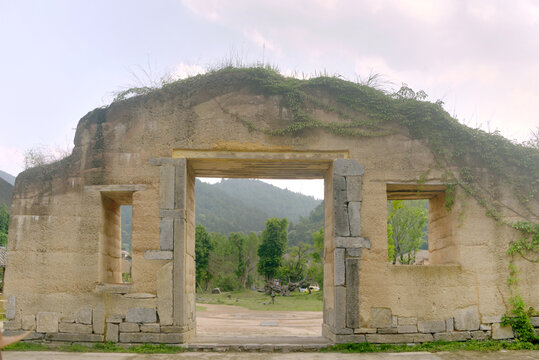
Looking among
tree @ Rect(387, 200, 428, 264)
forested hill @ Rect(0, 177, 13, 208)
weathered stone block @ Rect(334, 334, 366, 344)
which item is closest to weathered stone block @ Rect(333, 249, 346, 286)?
weathered stone block @ Rect(334, 334, 366, 344)

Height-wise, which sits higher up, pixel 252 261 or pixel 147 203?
pixel 147 203

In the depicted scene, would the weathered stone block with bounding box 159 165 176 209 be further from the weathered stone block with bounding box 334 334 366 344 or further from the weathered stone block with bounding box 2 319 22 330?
the weathered stone block with bounding box 334 334 366 344

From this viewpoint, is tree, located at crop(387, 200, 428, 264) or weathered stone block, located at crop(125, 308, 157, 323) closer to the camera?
weathered stone block, located at crop(125, 308, 157, 323)

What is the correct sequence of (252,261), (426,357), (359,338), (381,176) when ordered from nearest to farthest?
1. (426,357)
2. (359,338)
3. (381,176)
4. (252,261)

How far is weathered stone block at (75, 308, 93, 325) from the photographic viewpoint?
7992mm

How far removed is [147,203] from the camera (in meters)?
8.30

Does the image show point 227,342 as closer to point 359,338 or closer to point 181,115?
point 359,338

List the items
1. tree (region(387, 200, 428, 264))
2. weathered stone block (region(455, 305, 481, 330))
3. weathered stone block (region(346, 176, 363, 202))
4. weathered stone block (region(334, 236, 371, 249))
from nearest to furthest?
weathered stone block (region(455, 305, 481, 330))
weathered stone block (region(334, 236, 371, 249))
weathered stone block (region(346, 176, 363, 202))
tree (region(387, 200, 428, 264))

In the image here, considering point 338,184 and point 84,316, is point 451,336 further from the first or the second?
point 84,316

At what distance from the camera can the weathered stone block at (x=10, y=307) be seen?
319 inches

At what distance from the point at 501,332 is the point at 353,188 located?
12.1ft

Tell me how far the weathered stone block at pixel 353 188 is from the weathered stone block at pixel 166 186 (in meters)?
3.25

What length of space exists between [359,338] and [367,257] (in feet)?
4.66

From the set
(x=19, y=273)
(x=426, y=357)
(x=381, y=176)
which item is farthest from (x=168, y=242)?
(x=426, y=357)
